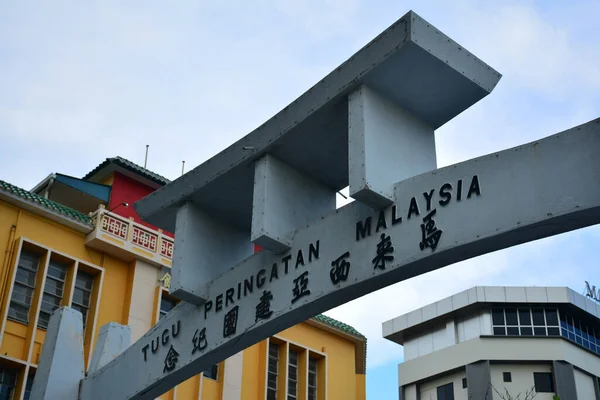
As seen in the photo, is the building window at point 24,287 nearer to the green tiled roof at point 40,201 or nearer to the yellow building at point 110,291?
the yellow building at point 110,291

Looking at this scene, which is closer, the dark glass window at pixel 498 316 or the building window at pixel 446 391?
the dark glass window at pixel 498 316

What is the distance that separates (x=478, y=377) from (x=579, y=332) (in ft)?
22.0

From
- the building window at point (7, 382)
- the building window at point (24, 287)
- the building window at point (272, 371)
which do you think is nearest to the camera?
the building window at point (7, 382)

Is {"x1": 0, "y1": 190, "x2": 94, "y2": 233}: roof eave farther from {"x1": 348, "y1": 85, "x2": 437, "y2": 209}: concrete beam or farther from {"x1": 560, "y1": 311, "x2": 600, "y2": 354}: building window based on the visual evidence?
{"x1": 560, "y1": 311, "x2": 600, "y2": 354}: building window

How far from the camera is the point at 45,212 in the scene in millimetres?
20906

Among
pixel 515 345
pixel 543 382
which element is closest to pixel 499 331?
pixel 515 345

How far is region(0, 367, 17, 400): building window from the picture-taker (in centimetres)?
1905

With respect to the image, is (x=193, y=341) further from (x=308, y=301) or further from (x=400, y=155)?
(x=400, y=155)

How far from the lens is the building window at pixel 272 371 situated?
24141mm

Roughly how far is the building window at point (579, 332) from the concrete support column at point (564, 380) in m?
1.74

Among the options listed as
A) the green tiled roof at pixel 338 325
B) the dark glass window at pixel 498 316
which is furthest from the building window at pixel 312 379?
the dark glass window at pixel 498 316

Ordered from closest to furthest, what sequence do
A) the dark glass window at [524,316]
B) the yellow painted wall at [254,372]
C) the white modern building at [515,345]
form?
the yellow painted wall at [254,372] → the white modern building at [515,345] → the dark glass window at [524,316]

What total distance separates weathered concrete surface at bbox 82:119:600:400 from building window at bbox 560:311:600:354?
49054 millimetres

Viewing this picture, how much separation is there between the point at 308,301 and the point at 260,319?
21.3 inches
